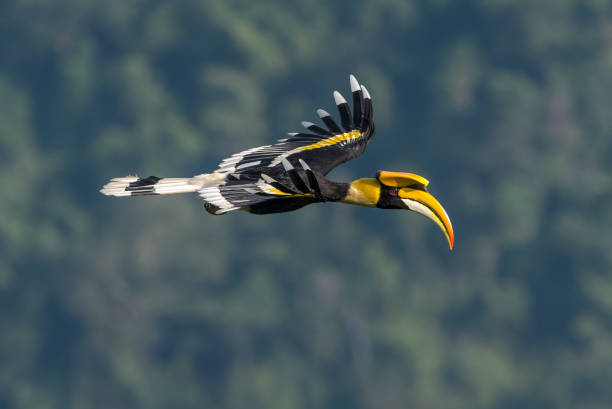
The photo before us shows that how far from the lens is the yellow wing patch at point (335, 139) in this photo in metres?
28.9

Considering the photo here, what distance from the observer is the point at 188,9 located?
199375mm

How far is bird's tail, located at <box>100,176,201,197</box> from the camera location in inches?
1012

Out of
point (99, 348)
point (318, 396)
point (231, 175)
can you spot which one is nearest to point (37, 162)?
point (99, 348)

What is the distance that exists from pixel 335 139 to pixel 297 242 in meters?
152

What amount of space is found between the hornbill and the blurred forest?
444ft

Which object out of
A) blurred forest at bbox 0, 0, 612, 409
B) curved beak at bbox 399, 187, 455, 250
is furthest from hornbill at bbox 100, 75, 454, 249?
blurred forest at bbox 0, 0, 612, 409

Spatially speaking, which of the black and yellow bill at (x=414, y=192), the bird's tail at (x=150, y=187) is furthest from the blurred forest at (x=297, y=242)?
the black and yellow bill at (x=414, y=192)

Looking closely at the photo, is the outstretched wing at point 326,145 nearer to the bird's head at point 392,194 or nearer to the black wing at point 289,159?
the black wing at point 289,159

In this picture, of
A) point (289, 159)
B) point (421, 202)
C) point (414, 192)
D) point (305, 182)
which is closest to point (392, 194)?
point (414, 192)

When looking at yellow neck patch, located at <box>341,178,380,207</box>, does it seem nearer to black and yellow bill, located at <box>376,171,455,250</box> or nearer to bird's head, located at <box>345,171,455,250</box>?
bird's head, located at <box>345,171,455,250</box>

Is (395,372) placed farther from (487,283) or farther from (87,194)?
(87,194)

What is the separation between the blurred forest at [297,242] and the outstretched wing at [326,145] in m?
135

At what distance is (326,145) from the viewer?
28.9 metres

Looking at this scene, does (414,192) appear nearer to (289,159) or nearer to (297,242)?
(289,159)
